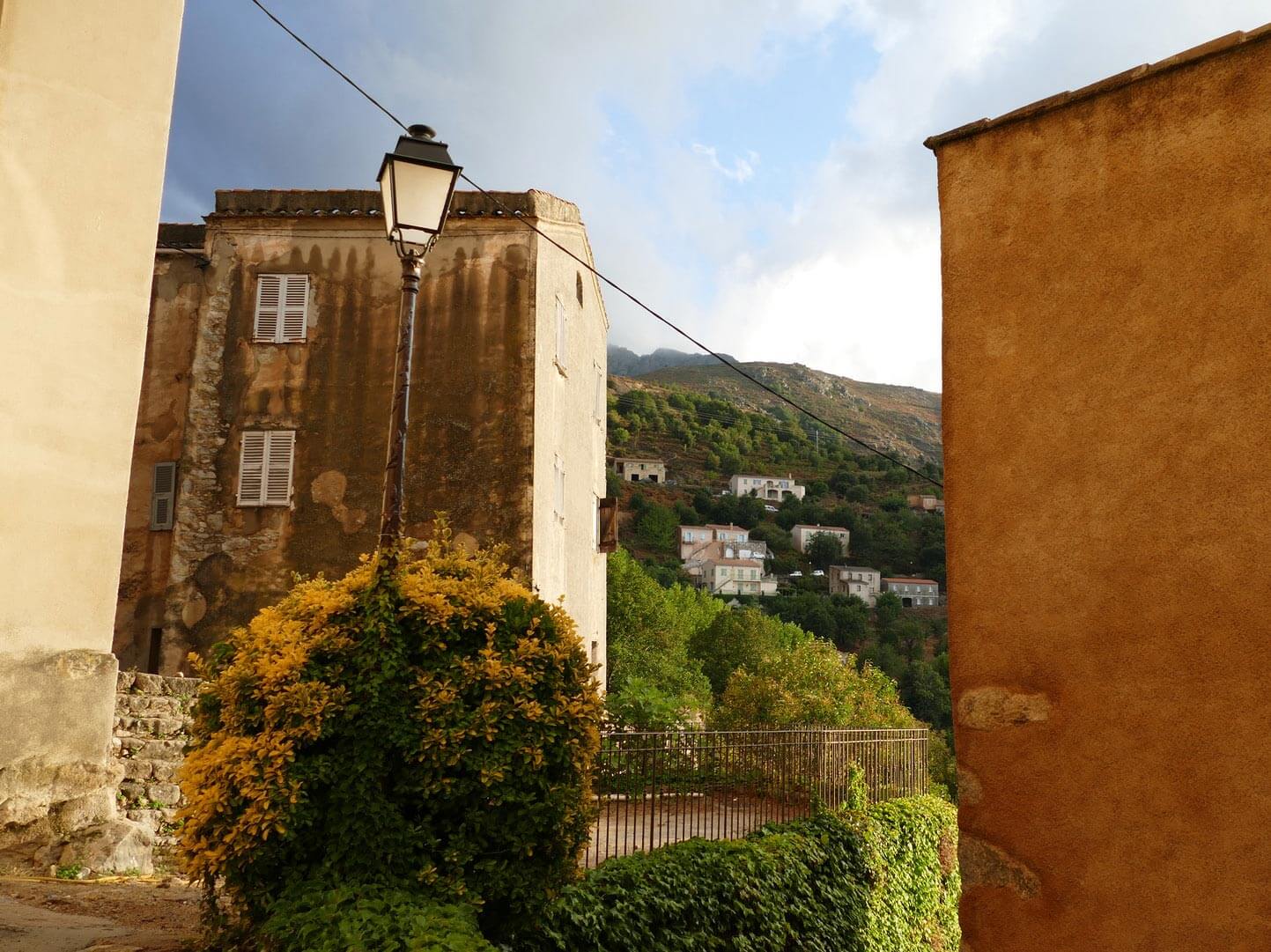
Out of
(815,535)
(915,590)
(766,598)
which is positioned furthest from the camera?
(815,535)

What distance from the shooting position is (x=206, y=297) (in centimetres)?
1606

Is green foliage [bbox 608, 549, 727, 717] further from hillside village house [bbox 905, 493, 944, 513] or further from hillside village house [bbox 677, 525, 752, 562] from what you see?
hillside village house [bbox 905, 493, 944, 513]

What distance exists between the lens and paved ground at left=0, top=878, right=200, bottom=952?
517 cm

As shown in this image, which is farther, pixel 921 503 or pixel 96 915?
pixel 921 503

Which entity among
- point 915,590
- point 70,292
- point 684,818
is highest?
point 915,590

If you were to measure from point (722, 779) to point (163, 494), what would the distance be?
385 inches

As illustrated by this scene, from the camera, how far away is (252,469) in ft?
51.0

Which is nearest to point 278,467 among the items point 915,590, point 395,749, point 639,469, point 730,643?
point 395,749

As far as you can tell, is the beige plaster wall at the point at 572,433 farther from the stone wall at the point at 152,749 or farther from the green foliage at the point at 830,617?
the green foliage at the point at 830,617

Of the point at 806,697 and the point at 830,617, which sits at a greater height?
the point at 830,617

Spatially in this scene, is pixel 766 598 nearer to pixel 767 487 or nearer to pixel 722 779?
pixel 767 487

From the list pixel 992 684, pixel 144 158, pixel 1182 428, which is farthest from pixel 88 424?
pixel 1182 428

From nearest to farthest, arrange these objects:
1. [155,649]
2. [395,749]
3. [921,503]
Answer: [395,749]
[155,649]
[921,503]

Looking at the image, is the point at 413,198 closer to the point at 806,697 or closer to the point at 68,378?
the point at 68,378
